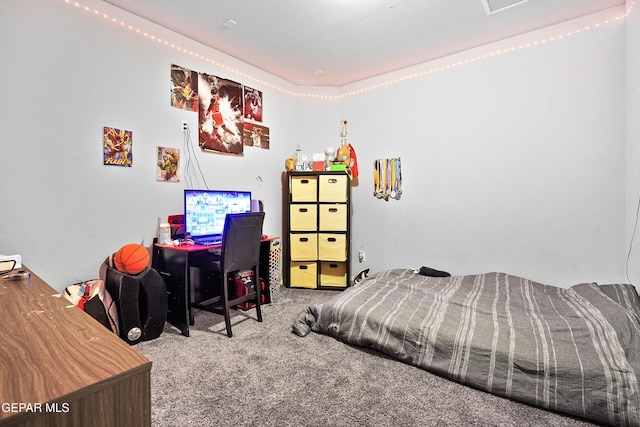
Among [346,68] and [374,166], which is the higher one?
[346,68]

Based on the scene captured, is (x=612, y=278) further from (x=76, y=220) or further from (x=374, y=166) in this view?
(x=76, y=220)

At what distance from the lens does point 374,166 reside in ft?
13.2

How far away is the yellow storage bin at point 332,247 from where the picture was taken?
12.3 feet

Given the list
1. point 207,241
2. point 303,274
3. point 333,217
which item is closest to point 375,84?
point 333,217

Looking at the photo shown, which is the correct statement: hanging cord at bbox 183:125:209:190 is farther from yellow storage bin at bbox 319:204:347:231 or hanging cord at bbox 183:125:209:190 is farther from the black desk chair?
yellow storage bin at bbox 319:204:347:231

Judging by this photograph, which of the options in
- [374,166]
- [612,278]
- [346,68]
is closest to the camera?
[612,278]

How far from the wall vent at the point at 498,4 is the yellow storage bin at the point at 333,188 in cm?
203

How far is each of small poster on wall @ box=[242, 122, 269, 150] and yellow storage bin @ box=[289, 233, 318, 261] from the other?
1.18 metres

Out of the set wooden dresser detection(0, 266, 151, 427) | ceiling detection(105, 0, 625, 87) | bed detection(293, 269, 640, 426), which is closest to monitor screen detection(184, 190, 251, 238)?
bed detection(293, 269, 640, 426)

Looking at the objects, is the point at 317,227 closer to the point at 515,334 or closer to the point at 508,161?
the point at 508,161

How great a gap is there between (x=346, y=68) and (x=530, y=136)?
2124 mm

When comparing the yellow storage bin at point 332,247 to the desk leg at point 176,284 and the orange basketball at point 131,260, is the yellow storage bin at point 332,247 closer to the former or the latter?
the desk leg at point 176,284

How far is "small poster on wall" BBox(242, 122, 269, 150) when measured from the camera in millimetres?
3649

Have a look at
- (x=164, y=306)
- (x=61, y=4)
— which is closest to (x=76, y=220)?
(x=164, y=306)
